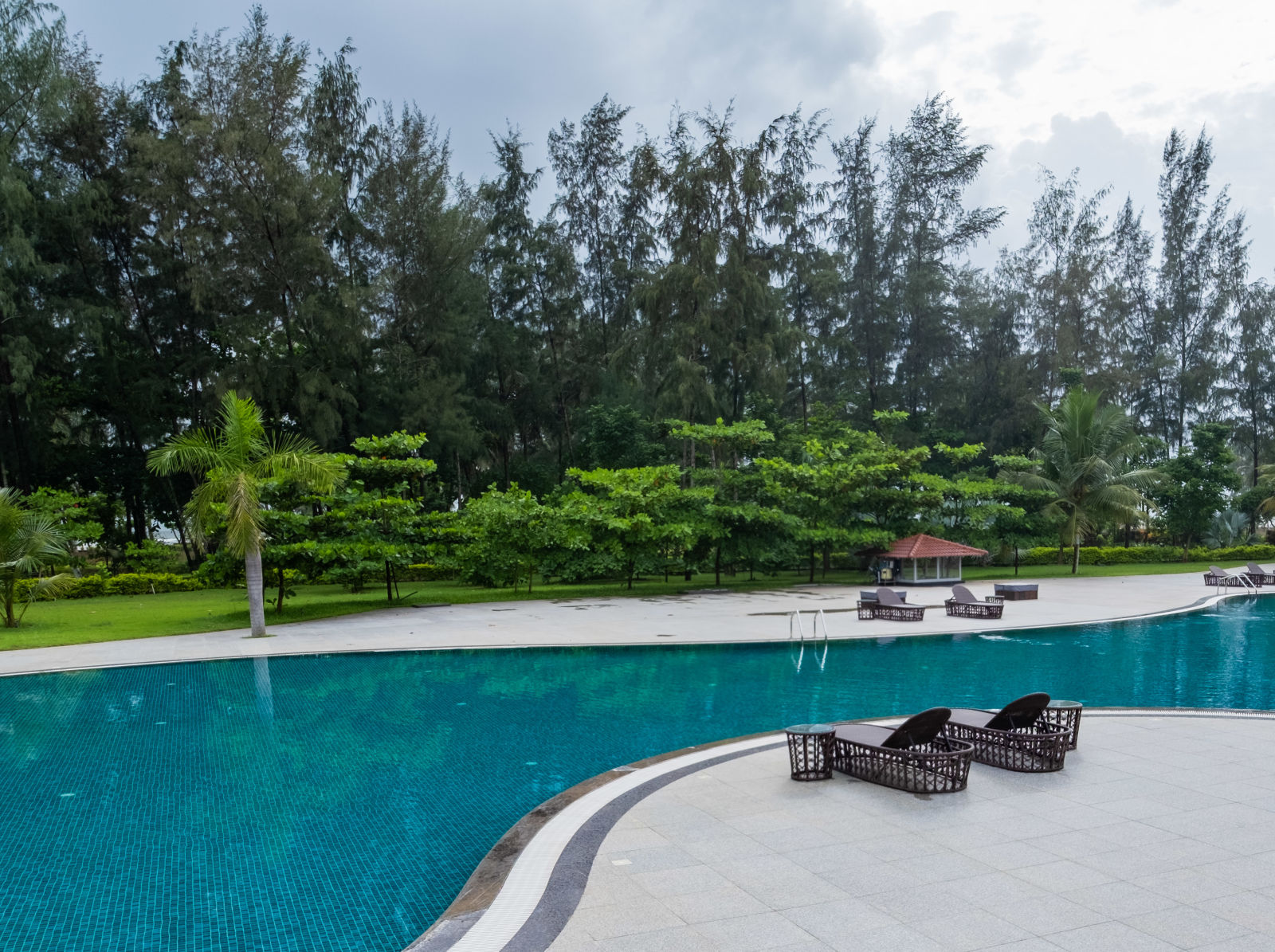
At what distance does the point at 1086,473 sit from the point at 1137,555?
20.9ft

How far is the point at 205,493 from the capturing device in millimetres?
15344

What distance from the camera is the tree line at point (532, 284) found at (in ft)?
83.9

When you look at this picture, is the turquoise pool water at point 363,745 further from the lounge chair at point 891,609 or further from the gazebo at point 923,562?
the gazebo at point 923,562

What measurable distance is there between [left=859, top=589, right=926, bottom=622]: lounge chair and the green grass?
21.2 feet

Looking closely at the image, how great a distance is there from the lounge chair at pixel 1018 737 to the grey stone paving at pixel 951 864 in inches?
5.5

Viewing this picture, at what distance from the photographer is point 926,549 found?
24.3 metres

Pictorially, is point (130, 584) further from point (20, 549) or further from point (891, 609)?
point (891, 609)

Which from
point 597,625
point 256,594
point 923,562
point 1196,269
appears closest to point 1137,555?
point 923,562

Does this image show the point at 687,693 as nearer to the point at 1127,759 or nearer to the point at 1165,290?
the point at 1127,759

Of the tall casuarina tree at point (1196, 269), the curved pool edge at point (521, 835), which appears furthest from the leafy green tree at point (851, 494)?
the tall casuarina tree at point (1196, 269)

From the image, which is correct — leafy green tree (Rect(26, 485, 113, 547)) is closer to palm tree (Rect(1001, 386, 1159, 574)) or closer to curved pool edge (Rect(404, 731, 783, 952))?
curved pool edge (Rect(404, 731, 783, 952))

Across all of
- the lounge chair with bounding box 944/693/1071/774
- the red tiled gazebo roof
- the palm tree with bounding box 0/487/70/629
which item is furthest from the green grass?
the lounge chair with bounding box 944/693/1071/774

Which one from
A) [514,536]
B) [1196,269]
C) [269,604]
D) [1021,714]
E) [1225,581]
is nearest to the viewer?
[1021,714]

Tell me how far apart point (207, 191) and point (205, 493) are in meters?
14.1
